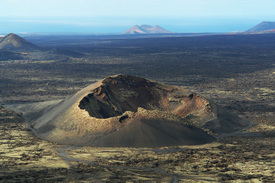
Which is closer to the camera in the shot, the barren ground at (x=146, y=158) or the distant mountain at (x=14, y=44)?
the barren ground at (x=146, y=158)

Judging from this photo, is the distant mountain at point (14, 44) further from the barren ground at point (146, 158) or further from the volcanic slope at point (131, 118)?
the volcanic slope at point (131, 118)

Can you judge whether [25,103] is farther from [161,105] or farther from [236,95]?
[236,95]

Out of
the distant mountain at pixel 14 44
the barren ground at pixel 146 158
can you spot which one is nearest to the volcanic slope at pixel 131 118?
the barren ground at pixel 146 158

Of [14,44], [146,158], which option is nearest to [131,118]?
[146,158]

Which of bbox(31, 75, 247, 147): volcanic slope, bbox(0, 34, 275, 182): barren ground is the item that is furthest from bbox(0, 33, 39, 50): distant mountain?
bbox(31, 75, 247, 147): volcanic slope

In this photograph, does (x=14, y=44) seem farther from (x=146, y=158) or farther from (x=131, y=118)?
(x=146, y=158)

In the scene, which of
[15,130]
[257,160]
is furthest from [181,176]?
[15,130]

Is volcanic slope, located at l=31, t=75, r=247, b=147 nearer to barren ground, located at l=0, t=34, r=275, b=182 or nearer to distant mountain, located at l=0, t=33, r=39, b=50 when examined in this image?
barren ground, located at l=0, t=34, r=275, b=182

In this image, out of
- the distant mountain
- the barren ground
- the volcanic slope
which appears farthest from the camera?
the distant mountain
